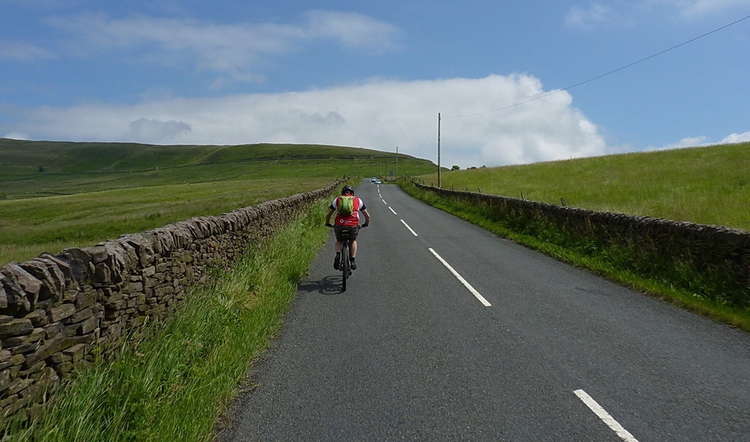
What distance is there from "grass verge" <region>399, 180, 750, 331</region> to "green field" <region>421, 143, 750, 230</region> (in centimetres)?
428

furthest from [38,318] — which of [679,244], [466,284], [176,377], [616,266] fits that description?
[616,266]

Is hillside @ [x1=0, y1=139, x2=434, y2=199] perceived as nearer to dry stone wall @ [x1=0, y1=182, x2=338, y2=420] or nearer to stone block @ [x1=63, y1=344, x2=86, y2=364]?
dry stone wall @ [x1=0, y1=182, x2=338, y2=420]

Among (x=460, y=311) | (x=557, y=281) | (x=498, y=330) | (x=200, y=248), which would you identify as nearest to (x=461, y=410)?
(x=498, y=330)

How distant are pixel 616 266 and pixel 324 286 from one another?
21.6ft

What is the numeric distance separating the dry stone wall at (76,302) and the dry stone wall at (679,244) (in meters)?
8.31

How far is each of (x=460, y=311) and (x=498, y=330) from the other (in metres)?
0.94

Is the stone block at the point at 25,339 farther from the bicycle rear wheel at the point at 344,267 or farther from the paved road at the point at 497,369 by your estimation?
the bicycle rear wheel at the point at 344,267

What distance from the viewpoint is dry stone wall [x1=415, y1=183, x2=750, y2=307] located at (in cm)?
700

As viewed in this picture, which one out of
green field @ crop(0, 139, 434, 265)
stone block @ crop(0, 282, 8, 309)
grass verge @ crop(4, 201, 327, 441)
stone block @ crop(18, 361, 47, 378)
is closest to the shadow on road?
grass verge @ crop(4, 201, 327, 441)

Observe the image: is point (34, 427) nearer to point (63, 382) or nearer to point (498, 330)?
point (63, 382)

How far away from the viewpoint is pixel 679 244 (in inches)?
334

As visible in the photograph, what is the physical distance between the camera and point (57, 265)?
10.8 feet

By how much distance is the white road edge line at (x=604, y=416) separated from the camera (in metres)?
3.37

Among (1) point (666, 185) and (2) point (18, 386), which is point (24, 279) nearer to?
(2) point (18, 386)
